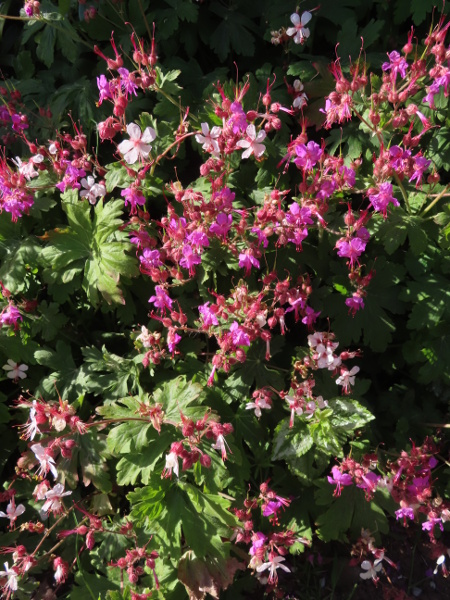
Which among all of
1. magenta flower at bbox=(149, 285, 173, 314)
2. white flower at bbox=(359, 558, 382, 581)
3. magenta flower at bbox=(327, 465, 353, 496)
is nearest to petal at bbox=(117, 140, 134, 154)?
magenta flower at bbox=(149, 285, 173, 314)

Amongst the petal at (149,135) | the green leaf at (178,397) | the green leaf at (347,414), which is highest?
the petal at (149,135)

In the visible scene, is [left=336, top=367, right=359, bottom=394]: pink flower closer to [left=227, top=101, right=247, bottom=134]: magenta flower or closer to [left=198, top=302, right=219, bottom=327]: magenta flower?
[left=198, top=302, right=219, bottom=327]: magenta flower

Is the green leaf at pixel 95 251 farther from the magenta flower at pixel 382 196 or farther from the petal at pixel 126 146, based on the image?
the magenta flower at pixel 382 196

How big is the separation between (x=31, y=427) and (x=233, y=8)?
7.39 feet

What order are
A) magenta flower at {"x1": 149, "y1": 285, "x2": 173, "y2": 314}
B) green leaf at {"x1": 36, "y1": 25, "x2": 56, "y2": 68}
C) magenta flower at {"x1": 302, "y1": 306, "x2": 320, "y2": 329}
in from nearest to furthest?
magenta flower at {"x1": 149, "y1": 285, "x2": 173, "y2": 314}
magenta flower at {"x1": 302, "y1": 306, "x2": 320, "y2": 329}
green leaf at {"x1": 36, "y1": 25, "x2": 56, "y2": 68}

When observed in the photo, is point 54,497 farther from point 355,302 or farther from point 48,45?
point 48,45

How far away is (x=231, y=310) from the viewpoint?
2.26m

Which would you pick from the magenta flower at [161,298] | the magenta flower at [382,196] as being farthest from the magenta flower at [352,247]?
the magenta flower at [161,298]

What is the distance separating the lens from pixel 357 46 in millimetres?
2857

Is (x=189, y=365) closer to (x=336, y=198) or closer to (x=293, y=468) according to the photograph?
(x=293, y=468)

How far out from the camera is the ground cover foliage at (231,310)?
90.8 inches

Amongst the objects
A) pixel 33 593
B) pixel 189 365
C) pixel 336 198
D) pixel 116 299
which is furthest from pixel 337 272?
pixel 33 593

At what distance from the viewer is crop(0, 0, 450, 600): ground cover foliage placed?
2.31 meters

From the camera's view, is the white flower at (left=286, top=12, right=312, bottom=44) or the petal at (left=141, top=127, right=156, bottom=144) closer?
the petal at (left=141, top=127, right=156, bottom=144)
